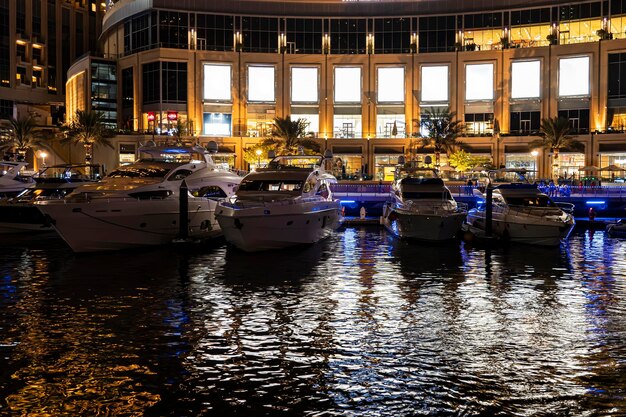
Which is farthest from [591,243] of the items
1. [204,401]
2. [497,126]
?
[497,126]

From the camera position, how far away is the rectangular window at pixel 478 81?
88438mm

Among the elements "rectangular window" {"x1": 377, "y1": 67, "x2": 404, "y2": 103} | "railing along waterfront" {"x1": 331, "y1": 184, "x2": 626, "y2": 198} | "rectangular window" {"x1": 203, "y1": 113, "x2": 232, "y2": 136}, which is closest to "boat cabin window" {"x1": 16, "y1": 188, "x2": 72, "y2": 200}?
"railing along waterfront" {"x1": 331, "y1": 184, "x2": 626, "y2": 198}

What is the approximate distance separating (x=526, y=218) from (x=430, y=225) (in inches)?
168

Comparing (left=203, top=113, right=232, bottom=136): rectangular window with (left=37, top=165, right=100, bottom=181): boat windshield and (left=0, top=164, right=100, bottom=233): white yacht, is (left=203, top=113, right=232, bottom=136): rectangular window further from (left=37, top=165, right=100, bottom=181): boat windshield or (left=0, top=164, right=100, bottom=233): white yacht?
(left=0, top=164, right=100, bottom=233): white yacht

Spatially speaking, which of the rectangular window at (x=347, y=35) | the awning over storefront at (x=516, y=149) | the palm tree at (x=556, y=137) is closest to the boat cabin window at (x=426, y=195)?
the palm tree at (x=556, y=137)

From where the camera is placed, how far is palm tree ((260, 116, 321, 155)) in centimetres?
8062

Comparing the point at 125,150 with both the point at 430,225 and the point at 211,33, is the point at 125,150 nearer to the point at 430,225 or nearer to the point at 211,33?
the point at 211,33

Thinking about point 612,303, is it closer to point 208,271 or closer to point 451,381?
point 451,381

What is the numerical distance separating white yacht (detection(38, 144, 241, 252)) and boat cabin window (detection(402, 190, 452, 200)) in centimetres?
827

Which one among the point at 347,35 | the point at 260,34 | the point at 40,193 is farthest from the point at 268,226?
the point at 347,35

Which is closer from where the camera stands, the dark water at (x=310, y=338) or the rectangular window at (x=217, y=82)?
the dark water at (x=310, y=338)

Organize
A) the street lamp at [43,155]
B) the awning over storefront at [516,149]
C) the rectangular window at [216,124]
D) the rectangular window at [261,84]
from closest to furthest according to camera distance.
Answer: the street lamp at [43,155] → the awning over storefront at [516,149] → the rectangular window at [216,124] → the rectangular window at [261,84]

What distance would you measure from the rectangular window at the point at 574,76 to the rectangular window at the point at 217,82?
1570 inches

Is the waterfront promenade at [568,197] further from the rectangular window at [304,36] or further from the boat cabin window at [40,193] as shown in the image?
the rectangular window at [304,36]
